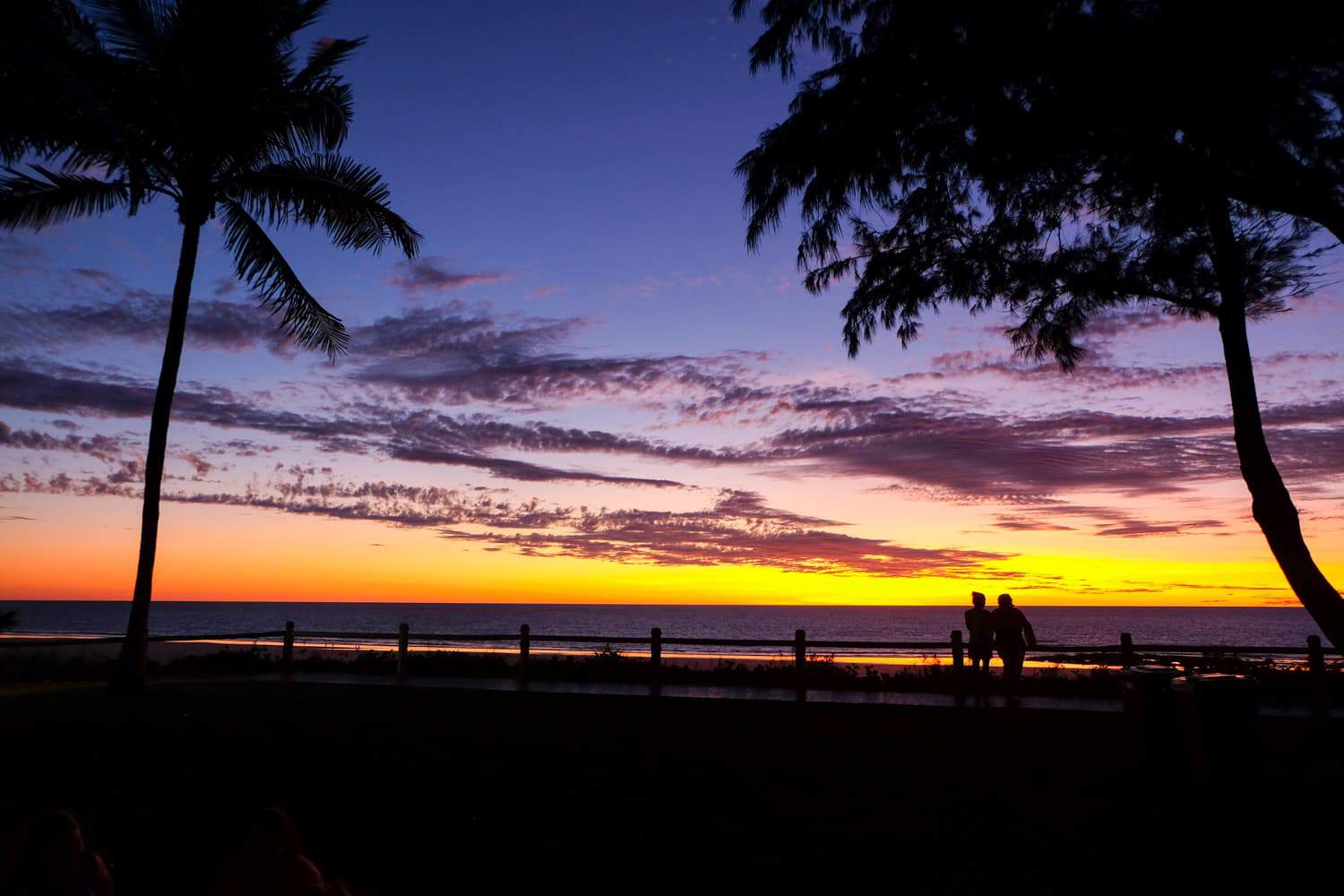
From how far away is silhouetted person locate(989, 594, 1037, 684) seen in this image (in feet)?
54.0

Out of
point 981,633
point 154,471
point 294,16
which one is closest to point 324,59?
point 294,16

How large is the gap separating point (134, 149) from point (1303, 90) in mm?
17178

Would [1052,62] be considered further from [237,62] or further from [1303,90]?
[237,62]

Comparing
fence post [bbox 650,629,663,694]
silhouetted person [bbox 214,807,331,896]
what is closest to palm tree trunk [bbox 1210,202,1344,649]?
fence post [bbox 650,629,663,694]

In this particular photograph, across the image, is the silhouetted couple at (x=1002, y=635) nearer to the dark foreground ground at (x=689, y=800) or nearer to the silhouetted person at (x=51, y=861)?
the dark foreground ground at (x=689, y=800)

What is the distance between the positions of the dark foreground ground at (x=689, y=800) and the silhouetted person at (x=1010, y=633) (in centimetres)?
244

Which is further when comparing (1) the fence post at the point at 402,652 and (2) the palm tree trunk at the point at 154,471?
(1) the fence post at the point at 402,652

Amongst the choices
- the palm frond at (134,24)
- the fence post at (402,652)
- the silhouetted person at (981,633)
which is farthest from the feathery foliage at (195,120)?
the silhouetted person at (981,633)

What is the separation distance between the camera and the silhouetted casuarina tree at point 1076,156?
34.6 feet

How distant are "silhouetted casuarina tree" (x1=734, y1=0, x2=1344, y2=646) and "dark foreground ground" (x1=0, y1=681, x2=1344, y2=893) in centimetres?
419

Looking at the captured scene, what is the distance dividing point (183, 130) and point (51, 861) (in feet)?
53.6

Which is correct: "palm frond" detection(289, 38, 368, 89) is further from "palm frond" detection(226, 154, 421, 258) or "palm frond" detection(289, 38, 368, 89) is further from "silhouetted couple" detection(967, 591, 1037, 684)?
"silhouetted couple" detection(967, 591, 1037, 684)

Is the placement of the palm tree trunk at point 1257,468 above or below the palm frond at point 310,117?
below

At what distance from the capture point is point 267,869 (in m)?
3.12
